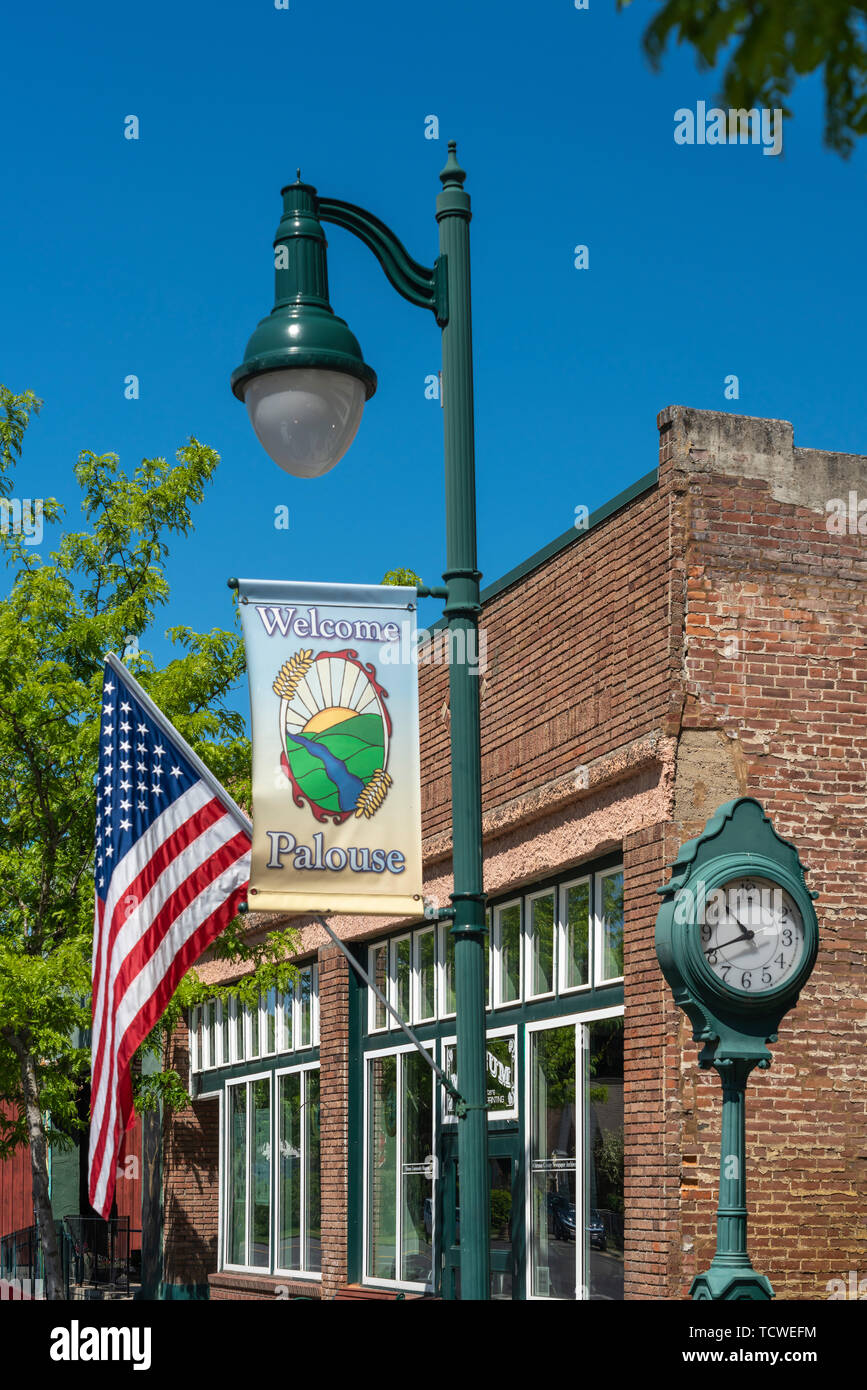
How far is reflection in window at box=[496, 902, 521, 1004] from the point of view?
14.4 m

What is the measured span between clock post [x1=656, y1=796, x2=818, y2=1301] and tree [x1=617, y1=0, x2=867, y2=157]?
213 inches

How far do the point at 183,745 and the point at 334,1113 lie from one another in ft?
30.6

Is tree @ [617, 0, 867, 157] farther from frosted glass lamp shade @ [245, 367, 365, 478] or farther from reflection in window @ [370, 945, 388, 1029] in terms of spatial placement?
reflection in window @ [370, 945, 388, 1029]

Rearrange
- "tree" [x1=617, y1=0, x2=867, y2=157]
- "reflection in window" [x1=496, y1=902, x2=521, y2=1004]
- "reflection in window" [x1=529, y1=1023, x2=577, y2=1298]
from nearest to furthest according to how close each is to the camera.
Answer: "tree" [x1=617, y1=0, x2=867, y2=157]
"reflection in window" [x1=529, y1=1023, x2=577, y2=1298]
"reflection in window" [x1=496, y1=902, x2=521, y2=1004]

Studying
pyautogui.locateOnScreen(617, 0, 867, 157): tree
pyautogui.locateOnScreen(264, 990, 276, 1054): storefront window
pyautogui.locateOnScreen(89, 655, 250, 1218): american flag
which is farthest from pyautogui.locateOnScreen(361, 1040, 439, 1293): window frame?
pyautogui.locateOnScreen(617, 0, 867, 157): tree

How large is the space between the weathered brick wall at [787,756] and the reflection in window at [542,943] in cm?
259

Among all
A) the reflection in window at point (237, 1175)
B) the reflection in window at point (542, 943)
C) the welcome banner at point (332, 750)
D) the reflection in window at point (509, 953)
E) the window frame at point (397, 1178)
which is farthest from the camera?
the reflection in window at point (237, 1175)

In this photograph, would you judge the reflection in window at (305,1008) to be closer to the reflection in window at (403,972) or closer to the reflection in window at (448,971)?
the reflection in window at (403,972)

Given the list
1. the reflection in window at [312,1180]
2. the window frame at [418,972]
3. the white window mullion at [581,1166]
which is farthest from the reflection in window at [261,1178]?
the white window mullion at [581,1166]

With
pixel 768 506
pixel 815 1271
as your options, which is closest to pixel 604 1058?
pixel 815 1271

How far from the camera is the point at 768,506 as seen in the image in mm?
11984

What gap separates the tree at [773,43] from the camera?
272 cm

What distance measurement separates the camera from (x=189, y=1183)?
25250mm
